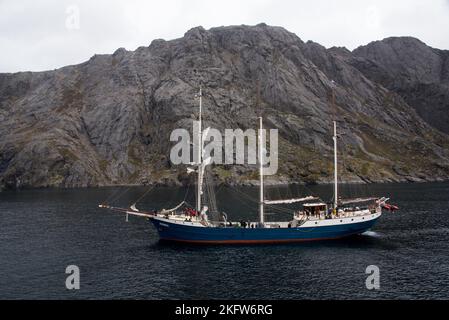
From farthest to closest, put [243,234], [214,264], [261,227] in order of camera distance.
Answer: [261,227], [243,234], [214,264]

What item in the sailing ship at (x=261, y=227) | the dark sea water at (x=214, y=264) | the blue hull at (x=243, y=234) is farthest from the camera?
the sailing ship at (x=261, y=227)

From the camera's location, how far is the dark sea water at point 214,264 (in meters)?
44.8

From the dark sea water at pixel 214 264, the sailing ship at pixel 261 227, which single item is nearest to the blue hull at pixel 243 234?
the sailing ship at pixel 261 227

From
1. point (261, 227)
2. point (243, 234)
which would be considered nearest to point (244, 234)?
point (243, 234)

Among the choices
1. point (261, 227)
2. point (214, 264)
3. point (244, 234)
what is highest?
point (261, 227)

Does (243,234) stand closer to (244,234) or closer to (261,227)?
(244,234)

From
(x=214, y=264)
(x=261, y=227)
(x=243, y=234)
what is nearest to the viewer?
(x=214, y=264)

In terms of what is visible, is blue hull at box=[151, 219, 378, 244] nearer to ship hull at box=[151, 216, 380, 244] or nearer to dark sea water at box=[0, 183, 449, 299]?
ship hull at box=[151, 216, 380, 244]

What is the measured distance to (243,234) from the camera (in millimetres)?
65750

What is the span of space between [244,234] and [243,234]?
0.54ft

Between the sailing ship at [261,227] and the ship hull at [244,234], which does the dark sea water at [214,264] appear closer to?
the ship hull at [244,234]

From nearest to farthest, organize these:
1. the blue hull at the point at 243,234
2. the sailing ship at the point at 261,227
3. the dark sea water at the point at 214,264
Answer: the dark sea water at the point at 214,264, the blue hull at the point at 243,234, the sailing ship at the point at 261,227

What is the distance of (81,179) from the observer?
655 ft
